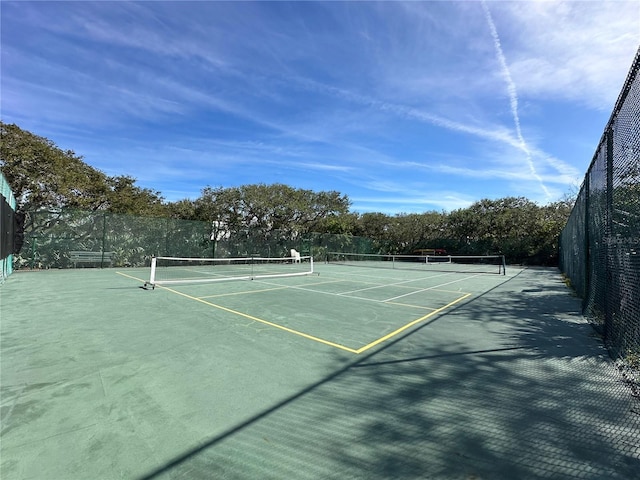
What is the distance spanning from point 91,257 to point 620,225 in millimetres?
21474

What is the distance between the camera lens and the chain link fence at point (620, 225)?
4000 millimetres

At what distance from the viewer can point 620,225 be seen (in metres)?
4.69

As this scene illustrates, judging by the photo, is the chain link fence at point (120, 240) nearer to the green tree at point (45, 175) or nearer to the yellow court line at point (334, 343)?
the green tree at point (45, 175)

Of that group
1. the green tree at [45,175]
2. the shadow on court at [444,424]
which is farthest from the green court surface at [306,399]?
the green tree at [45,175]

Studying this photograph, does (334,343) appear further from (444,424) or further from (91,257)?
(91,257)

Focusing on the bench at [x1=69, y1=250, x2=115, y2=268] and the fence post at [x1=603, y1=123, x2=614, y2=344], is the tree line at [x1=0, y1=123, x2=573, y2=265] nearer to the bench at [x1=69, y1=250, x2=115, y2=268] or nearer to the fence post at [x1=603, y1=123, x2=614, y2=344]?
the bench at [x1=69, y1=250, x2=115, y2=268]

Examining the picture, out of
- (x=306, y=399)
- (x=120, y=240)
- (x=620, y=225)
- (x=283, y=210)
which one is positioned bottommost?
(x=306, y=399)

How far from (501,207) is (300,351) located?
3482 cm

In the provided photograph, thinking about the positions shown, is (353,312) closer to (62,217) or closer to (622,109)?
(622,109)

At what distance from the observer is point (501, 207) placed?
33844mm

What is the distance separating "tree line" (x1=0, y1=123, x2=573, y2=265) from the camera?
1706 centimetres

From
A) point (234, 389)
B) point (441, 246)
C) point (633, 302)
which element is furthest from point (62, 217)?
→ point (441, 246)

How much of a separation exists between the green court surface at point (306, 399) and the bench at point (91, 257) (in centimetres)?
1297

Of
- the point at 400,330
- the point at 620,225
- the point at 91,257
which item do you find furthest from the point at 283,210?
the point at 620,225
